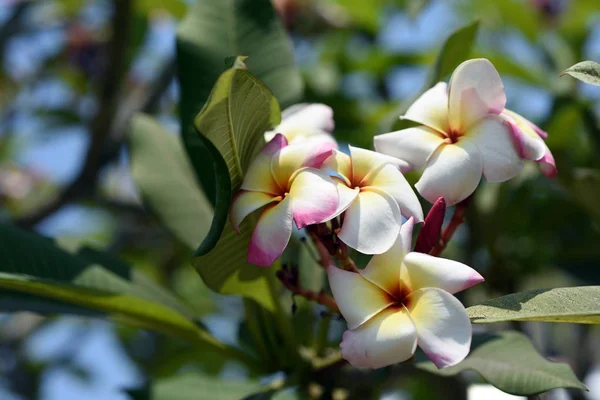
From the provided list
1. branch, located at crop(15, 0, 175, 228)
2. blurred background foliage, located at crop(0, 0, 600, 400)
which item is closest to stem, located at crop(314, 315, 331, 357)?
blurred background foliage, located at crop(0, 0, 600, 400)

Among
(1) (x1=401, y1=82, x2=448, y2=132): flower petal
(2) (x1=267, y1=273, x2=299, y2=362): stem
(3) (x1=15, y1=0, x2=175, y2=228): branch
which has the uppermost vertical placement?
(1) (x1=401, y1=82, x2=448, y2=132): flower petal

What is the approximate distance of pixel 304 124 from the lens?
863 mm

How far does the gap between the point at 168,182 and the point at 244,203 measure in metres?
0.65

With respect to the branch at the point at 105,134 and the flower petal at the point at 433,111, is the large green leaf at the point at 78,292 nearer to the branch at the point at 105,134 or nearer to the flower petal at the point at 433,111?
the flower petal at the point at 433,111

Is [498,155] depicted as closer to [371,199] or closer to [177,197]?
[371,199]

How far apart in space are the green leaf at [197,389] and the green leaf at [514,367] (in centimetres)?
30

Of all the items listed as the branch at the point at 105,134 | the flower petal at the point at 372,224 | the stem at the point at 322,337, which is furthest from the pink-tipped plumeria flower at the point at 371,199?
the branch at the point at 105,134

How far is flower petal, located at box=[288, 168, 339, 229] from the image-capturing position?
2.20ft

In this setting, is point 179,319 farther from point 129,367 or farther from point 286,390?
point 129,367

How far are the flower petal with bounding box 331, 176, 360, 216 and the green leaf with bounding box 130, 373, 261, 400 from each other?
0.48 meters

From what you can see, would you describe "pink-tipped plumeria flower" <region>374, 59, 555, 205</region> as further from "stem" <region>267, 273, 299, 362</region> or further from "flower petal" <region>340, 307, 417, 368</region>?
"stem" <region>267, 273, 299, 362</region>

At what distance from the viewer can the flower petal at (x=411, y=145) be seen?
759mm

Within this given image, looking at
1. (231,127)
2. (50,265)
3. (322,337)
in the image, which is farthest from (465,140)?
(50,265)

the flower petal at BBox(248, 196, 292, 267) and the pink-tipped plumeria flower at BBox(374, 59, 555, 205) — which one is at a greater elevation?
Result: the pink-tipped plumeria flower at BBox(374, 59, 555, 205)
